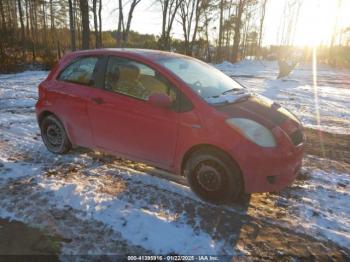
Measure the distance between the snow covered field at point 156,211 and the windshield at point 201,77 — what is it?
4.43ft

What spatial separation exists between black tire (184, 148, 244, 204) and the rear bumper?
0.43 ft

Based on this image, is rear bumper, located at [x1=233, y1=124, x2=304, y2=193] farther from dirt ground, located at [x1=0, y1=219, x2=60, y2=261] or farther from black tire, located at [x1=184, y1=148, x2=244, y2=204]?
dirt ground, located at [x1=0, y1=219, x2=60, y2=261]

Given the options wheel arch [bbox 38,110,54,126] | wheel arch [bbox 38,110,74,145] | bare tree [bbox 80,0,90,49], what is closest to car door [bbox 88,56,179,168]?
wheel arch [bbox 38,110,74,145]

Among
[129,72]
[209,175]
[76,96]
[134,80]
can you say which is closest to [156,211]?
[209,175]

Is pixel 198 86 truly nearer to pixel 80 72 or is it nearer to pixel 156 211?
pixel 156 211

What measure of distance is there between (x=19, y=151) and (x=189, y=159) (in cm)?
318

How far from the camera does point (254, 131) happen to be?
3789 millimetres

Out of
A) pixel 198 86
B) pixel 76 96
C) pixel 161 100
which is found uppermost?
pixel 198 86

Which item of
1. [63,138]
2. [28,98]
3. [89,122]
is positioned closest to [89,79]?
[89,122]

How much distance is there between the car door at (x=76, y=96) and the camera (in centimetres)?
496

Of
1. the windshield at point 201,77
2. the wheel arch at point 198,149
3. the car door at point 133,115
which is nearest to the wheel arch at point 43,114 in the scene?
the car door at point 133,115

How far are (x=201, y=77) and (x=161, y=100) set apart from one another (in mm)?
895

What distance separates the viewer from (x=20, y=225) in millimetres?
3574

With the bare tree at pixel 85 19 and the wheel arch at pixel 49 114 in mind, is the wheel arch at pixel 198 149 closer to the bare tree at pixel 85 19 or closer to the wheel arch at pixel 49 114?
the wheel arch at pixel 49 114
